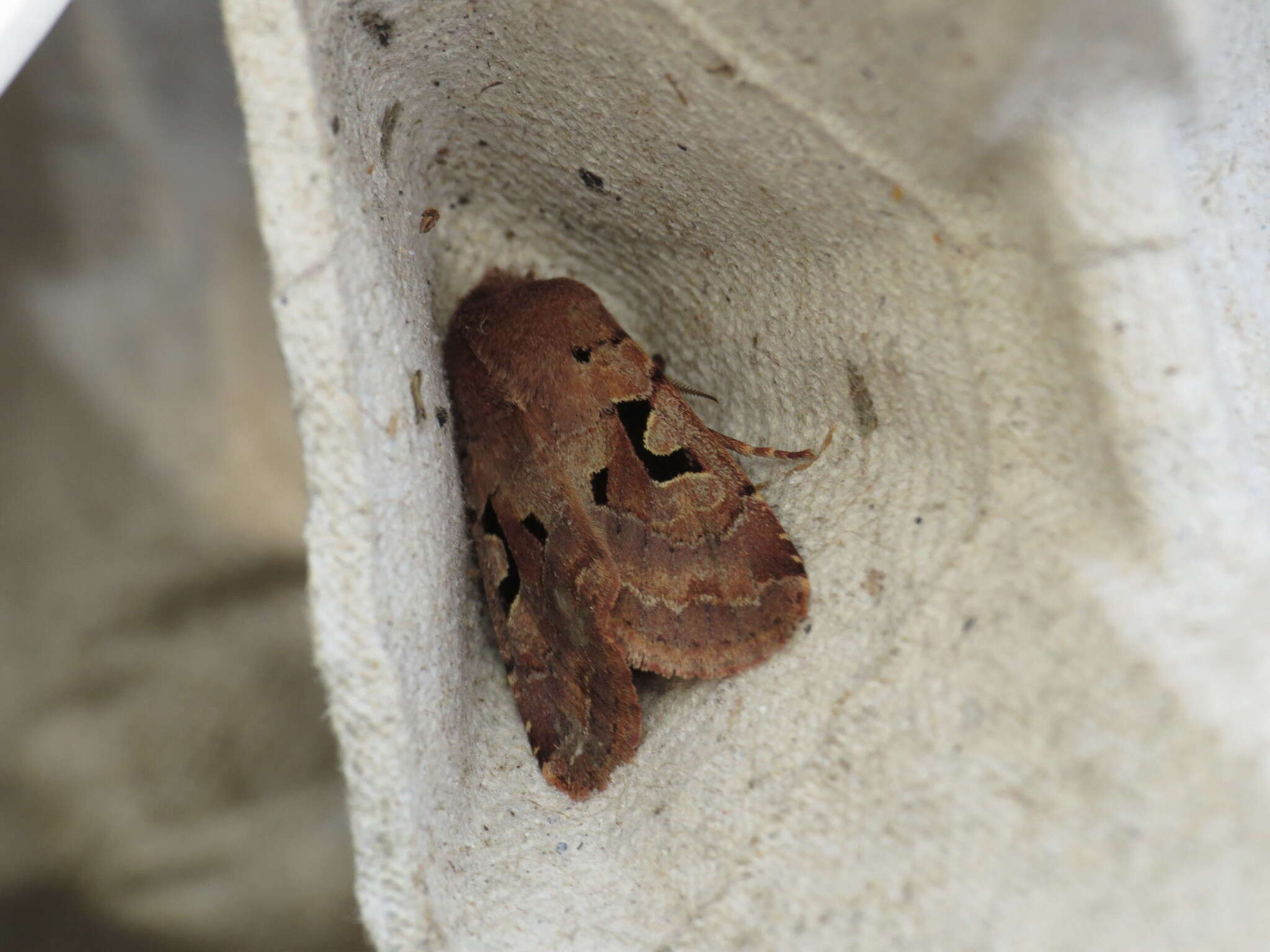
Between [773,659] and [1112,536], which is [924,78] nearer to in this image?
[1112,536]

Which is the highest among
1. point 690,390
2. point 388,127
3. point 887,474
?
point 388,127

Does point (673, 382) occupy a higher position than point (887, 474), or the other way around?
point (673, 382)

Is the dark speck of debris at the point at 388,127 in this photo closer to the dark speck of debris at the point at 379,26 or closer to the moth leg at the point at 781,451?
the dark speck of debris at the point at 379,26

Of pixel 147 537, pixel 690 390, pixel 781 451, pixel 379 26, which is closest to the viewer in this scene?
pixel 379 26

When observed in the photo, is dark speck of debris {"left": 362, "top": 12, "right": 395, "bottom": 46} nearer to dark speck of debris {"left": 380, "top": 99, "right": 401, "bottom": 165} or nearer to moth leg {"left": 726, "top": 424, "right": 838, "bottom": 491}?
dark speck of debris {"left": 380, "top": 99, "right": 401, "bottom": 165}

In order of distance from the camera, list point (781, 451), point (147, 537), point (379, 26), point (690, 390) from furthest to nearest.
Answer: point (147, 537)
point (690, 390)
point (781, 451)
point (379, 26)

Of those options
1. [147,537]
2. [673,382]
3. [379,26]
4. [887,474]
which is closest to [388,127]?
[379,26]

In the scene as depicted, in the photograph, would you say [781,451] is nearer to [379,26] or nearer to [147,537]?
[379,26]

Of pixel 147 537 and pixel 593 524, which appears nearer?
pixel 593 524
